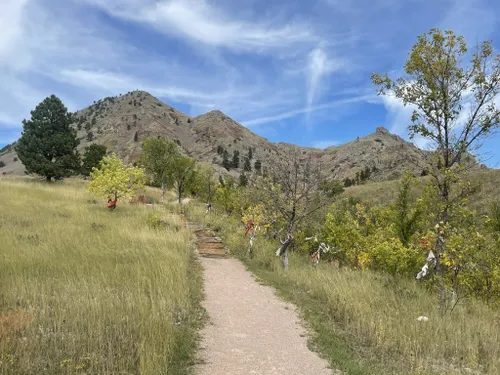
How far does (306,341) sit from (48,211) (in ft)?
48.7

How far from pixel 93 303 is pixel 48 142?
95.3ft

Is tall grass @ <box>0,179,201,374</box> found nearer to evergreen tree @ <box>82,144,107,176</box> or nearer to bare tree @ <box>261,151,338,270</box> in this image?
bare tree @ <box>261,151,338,270</box>

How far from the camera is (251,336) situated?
20.1ft

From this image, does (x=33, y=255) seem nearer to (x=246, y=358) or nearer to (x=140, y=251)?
(x=140, y=251)

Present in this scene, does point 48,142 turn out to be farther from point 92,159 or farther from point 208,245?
point 208,245

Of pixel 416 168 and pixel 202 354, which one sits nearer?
pixel 202 354

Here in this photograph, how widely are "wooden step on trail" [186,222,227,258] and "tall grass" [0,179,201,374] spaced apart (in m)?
2.30

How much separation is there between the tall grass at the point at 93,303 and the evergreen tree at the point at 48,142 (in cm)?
1997

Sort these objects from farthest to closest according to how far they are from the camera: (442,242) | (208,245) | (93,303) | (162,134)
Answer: (162,134)
(208,245)
(442,242)
(93,303)

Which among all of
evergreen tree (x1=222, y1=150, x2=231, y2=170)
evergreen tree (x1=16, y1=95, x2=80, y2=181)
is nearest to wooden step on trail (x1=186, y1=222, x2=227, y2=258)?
evergreen tree (x1=16, y1=95, x2=80, y2=181)

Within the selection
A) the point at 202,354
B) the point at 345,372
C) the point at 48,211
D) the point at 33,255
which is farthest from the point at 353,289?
the point at 48,211

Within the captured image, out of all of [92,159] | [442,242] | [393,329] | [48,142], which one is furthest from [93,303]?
[92,159]

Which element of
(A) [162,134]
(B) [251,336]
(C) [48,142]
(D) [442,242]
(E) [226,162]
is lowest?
(B) [251,336]

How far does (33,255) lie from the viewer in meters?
8.49
